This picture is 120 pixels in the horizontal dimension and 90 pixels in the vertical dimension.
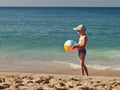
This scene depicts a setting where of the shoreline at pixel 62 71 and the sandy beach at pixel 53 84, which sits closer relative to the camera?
the sandy beach at pixel 53 84

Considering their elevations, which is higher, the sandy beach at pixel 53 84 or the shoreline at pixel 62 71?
the shoreline at pixel 62 71

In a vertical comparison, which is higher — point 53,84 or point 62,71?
point 62,71

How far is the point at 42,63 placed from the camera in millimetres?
12148

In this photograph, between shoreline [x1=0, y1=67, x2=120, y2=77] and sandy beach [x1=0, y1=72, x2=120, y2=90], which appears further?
shoreline [x1=0, y1=67, x2=120, y2=77]

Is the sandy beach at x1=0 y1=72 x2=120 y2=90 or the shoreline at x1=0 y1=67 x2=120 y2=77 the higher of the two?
the shoreline at x1=0 y1=67 x2=120 y2=77

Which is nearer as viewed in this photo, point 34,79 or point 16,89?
point 16,89

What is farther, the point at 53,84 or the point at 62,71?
the point at 62,71

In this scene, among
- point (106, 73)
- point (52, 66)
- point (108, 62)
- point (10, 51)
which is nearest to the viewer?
point (106, 73)

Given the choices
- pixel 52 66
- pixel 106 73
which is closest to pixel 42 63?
pixel 52 66

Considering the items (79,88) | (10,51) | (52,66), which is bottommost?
Result: (79,88)

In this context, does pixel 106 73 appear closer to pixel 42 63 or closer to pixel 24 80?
pixel 42 63

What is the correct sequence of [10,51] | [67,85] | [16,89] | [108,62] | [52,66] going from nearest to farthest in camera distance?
[16,89] → [67,85] → [52,66] → [108,62] → [10,51]

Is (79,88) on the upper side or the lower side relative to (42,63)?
lower

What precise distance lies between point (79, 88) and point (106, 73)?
391cm
